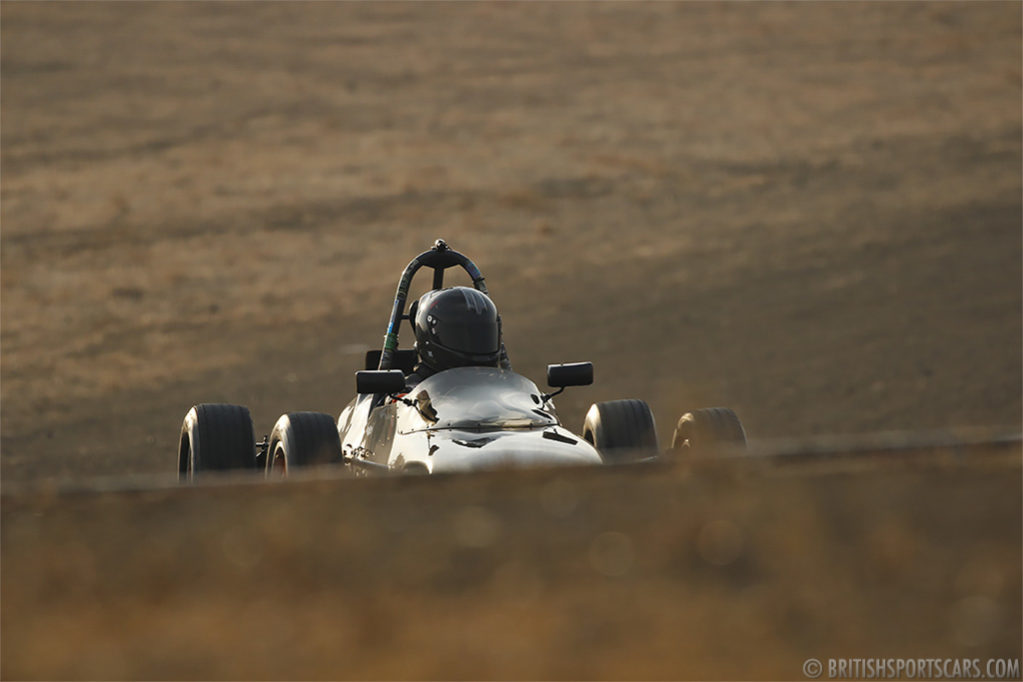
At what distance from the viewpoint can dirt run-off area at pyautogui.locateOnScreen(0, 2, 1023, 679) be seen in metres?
4.74

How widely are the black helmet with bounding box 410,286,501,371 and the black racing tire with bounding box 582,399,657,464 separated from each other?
0.83 m

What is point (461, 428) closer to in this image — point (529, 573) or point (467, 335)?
point (467, 335)

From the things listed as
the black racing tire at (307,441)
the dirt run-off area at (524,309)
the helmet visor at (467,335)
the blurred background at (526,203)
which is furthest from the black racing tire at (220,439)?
the blurred background at (526,203)

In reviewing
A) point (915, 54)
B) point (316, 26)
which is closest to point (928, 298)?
point (915, 54)

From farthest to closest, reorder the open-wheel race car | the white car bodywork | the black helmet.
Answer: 1. the black helmet
2. the open-wheel race car
3. the white car bodywork

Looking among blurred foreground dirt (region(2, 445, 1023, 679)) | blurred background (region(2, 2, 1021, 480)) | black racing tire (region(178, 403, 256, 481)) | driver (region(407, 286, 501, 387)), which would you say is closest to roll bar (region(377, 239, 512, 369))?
driver (region(407, 286, 501, 387))

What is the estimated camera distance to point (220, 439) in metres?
10.9

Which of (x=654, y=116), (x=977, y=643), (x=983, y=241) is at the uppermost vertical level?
(x=654, y=116)

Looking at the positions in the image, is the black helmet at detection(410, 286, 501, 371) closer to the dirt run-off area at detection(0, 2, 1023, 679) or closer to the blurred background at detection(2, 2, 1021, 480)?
the dirt run-off area at detection(0, 2, 1023, 679)

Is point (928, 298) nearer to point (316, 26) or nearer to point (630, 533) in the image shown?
point (630, 533)

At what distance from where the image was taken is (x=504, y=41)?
49.7 meters

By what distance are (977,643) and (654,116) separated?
118ft

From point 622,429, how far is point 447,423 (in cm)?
135

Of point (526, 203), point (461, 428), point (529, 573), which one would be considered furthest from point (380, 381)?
point (526, 203)
